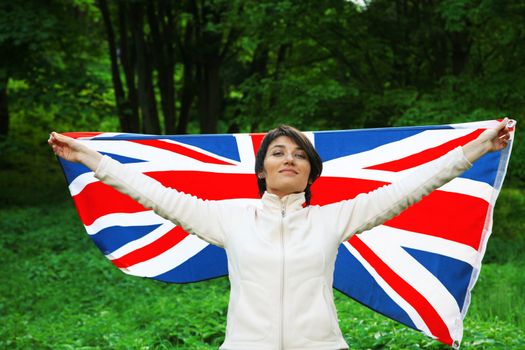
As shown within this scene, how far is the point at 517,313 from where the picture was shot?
7.25m

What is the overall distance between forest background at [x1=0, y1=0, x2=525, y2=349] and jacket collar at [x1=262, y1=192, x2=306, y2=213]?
3054 millimetres

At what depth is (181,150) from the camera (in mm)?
4438

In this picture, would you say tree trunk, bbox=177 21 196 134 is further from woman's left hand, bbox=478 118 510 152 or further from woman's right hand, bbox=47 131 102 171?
woman's left hand, bbox=478 118 510 152

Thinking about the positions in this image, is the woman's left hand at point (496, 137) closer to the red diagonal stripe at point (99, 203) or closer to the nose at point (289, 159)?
the nose at point (289, 159)

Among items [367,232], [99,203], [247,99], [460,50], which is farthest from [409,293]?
[460,50]

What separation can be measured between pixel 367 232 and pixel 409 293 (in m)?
0.43

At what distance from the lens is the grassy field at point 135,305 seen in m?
6.20

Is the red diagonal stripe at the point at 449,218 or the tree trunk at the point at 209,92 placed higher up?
the tree trunk at the point at 209,92

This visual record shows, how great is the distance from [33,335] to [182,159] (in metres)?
3.50

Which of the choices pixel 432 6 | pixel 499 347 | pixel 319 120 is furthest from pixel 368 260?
pixel 432 6

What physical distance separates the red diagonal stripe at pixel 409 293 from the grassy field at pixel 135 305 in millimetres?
1540

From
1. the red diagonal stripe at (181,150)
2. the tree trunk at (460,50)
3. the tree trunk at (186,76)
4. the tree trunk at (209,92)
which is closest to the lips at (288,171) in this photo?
the red diagonal stripe at (181,150)

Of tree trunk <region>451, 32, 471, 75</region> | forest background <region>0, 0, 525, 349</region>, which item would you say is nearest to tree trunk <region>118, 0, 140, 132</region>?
forest background <region>0, 0, 525, 349</region>

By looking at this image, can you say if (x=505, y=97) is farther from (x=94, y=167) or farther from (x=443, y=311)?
(x=94, y=167)
